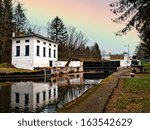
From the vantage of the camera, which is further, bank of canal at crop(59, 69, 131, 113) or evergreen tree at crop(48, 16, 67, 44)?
evergreen tree at crop(48, 16, 67, 44)

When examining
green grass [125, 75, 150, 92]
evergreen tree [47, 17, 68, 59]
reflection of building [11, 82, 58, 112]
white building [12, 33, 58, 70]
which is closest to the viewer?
evergreen tree [47, 17, 68, 59]

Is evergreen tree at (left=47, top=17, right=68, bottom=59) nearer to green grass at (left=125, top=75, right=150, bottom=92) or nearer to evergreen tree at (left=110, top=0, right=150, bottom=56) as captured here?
evergreen tree at (left=110, top=0, right=150, bottom=56)

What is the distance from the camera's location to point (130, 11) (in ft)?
14.3

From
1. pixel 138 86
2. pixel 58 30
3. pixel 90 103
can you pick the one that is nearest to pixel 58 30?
pixel 58 30

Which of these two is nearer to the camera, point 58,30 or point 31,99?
point 58,30

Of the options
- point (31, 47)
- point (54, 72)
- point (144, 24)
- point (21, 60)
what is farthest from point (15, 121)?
point (54, 72)

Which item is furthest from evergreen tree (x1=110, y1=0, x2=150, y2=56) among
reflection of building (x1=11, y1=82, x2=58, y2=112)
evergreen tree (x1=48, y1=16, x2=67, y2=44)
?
reflection of building (x1=11, y1=82, x2=58, y2=112)

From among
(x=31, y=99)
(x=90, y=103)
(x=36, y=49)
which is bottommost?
(x=31, y=99)

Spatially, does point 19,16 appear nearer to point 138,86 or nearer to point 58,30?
point 58,30

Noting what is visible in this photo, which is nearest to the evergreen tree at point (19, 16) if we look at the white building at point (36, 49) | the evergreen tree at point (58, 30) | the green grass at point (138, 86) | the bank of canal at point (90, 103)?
the evergreen tree at point (58, 30)

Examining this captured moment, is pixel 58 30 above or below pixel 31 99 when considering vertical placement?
above

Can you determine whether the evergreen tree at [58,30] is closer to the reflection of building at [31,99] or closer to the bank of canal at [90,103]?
the bank of canal at [90,103]

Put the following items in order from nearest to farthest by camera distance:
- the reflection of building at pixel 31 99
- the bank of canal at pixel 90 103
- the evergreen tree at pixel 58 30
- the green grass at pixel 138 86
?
the bank of canal at pixel 90 103 → the evergreen tree at pixel 58 30 → the reflection of building at pixel 31 99 → the green grass at pixel 138 86

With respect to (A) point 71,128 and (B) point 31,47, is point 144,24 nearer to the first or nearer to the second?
(A) point 71,128
